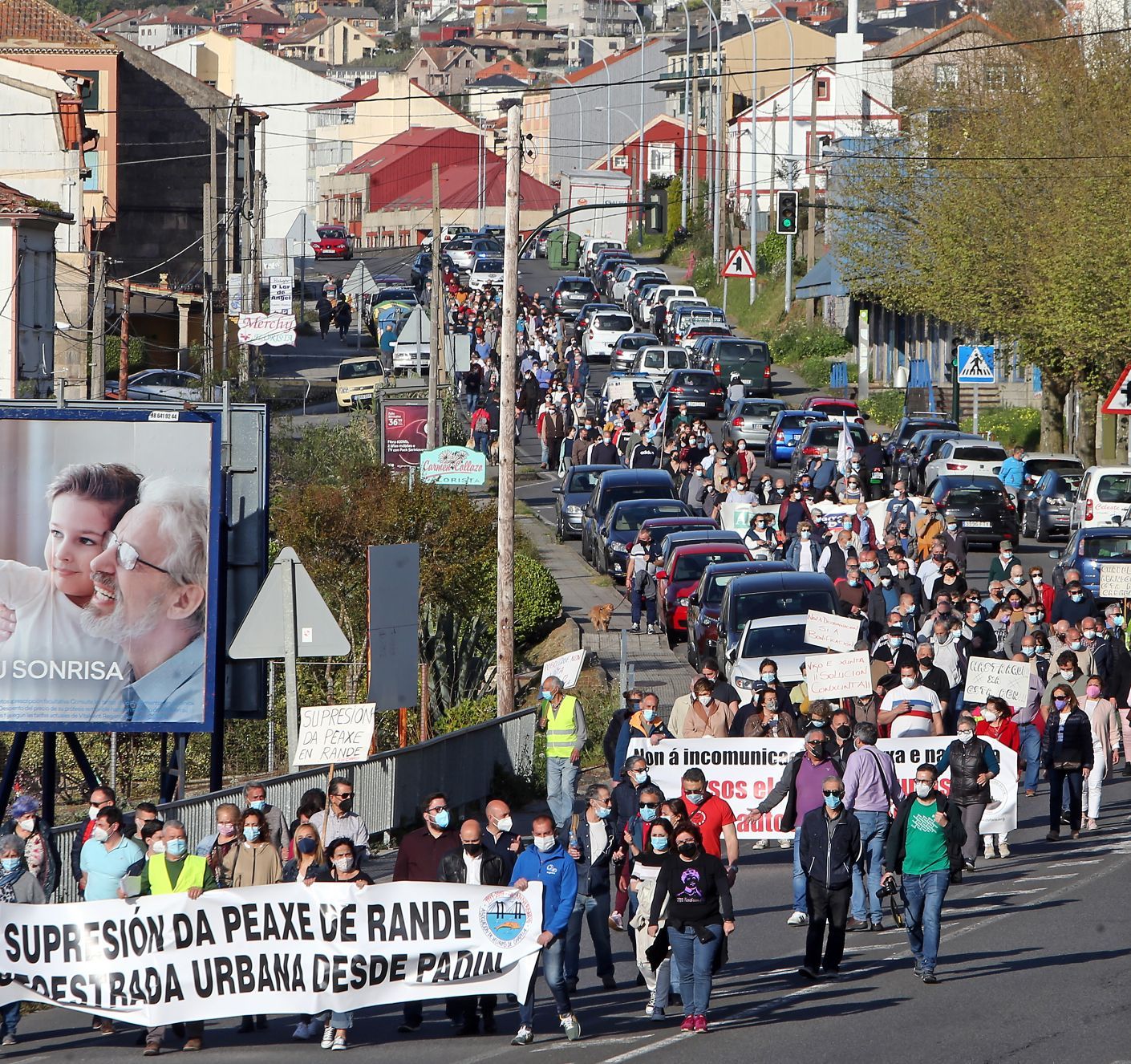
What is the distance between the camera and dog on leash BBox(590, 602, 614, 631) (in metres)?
30.0

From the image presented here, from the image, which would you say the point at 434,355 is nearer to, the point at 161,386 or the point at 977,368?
the point at 977,368

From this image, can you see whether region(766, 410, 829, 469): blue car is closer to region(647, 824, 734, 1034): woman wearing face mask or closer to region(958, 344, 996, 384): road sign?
region(958, 344, 996, 384): road sign

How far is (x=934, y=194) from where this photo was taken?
5238 cm

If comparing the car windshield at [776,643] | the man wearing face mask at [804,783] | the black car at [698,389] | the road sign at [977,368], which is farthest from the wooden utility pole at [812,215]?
the man wearing face mask at [804,783]

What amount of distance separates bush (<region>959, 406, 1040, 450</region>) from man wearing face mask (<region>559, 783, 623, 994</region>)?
3797cm

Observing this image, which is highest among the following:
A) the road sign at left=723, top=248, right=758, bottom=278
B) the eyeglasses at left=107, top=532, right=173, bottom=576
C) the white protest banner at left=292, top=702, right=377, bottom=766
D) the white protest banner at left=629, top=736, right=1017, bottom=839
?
the road sign at left=723, top=248, right=758, bottom=278

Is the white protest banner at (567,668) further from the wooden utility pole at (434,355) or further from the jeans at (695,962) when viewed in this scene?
the wooden utility pole at (434,355)

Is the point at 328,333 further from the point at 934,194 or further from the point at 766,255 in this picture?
the point at 934,194

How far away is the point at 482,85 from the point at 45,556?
173916 mm

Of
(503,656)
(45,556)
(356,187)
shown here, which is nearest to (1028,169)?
(503,656)

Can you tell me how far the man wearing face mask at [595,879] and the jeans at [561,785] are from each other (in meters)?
3.98

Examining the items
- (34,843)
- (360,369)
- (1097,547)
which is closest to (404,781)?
(34,843)

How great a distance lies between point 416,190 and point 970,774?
11602cm

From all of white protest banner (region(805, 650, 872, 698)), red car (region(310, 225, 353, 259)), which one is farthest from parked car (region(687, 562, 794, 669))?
red car (region(310, 225, 353, 259))
